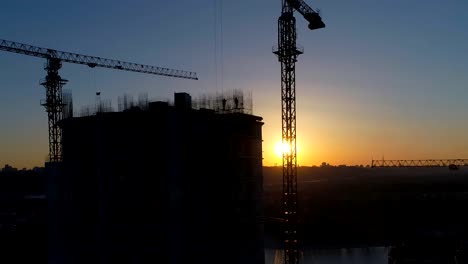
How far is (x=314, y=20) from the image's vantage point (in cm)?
5225

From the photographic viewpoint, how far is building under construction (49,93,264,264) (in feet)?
106

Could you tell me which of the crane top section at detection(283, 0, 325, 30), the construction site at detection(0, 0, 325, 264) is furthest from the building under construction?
the crane top section at detection(283, 0, 325, 30)

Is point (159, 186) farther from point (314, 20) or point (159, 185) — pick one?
point (314, 20)

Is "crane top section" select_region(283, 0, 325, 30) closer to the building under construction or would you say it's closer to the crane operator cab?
the crane operator cab

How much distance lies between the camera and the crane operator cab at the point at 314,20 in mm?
51778

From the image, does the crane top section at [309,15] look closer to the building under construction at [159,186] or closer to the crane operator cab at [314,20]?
the crane operator cab at [314,20]

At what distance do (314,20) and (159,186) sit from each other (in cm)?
2844

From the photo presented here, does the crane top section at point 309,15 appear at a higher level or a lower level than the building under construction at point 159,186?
higher

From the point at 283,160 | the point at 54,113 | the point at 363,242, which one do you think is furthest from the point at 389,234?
the point at 54,113

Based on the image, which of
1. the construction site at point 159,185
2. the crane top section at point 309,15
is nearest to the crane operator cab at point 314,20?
the crane top section at point 309,15

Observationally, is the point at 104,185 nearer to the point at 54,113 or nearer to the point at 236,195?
the point at 236,195

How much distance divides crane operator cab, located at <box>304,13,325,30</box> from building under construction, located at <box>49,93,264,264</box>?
1869 centimetres

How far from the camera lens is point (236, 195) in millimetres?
36156

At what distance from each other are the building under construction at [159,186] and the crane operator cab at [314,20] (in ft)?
61.3
